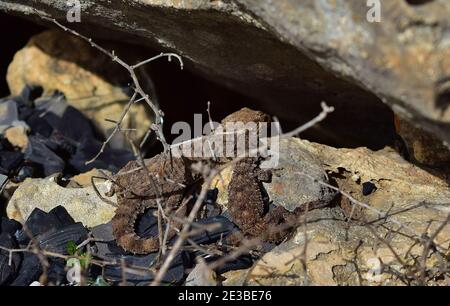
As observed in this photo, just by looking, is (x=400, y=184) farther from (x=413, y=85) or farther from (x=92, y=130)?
(x=92, y=130)

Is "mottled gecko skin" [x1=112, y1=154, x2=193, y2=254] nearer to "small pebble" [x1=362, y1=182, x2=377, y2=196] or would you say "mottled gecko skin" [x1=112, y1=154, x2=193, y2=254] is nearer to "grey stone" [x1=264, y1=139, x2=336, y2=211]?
"grey stone" [x1=264, y1=139, x2=336, y2=211]

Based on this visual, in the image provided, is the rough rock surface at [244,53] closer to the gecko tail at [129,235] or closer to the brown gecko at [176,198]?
the brown gecko at [176,198]

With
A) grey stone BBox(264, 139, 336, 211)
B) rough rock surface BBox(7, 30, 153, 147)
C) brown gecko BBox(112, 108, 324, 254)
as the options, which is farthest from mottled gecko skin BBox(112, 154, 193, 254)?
rough rock surface BBox(7, 30, 153, 147)

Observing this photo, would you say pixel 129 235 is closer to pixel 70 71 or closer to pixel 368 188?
pixel 368 188

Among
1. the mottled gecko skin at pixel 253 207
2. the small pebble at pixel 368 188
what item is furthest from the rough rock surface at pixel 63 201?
the small pebble at pixel 368 188

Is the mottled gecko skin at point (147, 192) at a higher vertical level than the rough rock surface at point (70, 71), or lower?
lower

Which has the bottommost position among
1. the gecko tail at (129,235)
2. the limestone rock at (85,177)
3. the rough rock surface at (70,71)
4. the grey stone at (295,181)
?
the gecko tail at (129,235)

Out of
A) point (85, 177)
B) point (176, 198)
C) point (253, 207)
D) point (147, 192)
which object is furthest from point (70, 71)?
point (253, 207)
